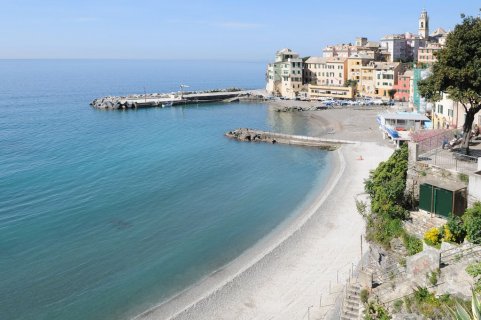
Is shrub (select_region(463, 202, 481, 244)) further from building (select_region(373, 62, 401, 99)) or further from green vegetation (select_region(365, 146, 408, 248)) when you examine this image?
building (select_region(373, 62, 401, 99))

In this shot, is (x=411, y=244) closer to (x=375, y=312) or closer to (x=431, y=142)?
(x=375, y=312)

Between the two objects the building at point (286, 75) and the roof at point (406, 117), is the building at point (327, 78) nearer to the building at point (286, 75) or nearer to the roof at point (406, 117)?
the building at point (286, 75)

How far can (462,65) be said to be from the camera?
23078mm

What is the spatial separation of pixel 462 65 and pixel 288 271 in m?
14.5

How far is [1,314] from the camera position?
23.9m

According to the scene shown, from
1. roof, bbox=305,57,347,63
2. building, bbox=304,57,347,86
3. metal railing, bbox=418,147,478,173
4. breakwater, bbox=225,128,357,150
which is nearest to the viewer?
metal railing, bbox=418,147,478,173

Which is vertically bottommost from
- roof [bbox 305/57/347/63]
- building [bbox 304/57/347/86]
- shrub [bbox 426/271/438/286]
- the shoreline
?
the shoreline

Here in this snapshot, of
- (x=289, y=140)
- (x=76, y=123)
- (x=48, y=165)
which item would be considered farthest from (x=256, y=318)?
(x=76, y=123)

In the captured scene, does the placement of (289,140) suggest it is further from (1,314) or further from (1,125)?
(1,125)

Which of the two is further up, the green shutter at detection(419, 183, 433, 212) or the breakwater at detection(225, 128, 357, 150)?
the green shutter at detection(419, 183, 433, 212)

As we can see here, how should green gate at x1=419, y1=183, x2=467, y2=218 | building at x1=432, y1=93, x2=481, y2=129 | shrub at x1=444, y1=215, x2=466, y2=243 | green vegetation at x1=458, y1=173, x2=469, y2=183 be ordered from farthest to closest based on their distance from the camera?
building at x1=432, y1=93, x2=481, y2=129 → green vegetation at x1=458, y1=173, x2=469, y2=183 → green gate at x1=419, y1=183, x2=467, y2=218 → shrub at x1=444, y1=215, x2=466, y2=243

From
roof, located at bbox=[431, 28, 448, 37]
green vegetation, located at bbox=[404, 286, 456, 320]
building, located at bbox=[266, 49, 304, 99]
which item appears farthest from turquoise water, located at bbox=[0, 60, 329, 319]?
roof, located at bbox=[431, 28, 448, 37]

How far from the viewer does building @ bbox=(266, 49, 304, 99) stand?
12100 cm

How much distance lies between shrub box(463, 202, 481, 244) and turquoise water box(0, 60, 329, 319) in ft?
50.3
